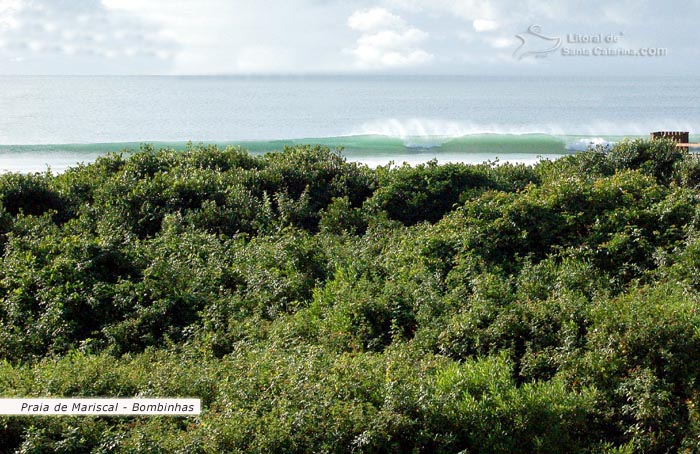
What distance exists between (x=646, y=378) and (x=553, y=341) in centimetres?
108

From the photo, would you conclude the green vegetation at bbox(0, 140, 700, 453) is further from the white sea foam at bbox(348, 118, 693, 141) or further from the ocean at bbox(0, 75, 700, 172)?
the white sea foam at bbox(348, 118, 693, 141)

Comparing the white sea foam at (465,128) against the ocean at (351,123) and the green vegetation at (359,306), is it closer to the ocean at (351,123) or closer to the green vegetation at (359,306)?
the ocean at (351,123)

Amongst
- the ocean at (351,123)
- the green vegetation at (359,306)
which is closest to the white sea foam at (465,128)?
the ocean at (351,123)

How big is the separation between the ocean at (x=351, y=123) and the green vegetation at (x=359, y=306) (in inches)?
155

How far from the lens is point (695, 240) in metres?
9.39

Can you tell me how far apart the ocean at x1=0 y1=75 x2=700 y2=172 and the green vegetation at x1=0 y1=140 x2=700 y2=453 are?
3932mm

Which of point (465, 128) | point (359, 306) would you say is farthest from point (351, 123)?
point (359, 306)

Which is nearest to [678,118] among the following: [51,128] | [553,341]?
[51,128]

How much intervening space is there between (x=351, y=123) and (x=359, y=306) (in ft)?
108

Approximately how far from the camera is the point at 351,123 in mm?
40656

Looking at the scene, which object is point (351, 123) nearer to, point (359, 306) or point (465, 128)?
point (465, 128)

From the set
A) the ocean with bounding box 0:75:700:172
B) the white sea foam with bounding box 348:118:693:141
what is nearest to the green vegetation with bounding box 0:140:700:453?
the ocean with bounding box 0:75:700:172

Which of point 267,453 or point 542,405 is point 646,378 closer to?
point 542,405

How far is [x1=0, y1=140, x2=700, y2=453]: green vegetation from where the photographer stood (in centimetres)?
604
